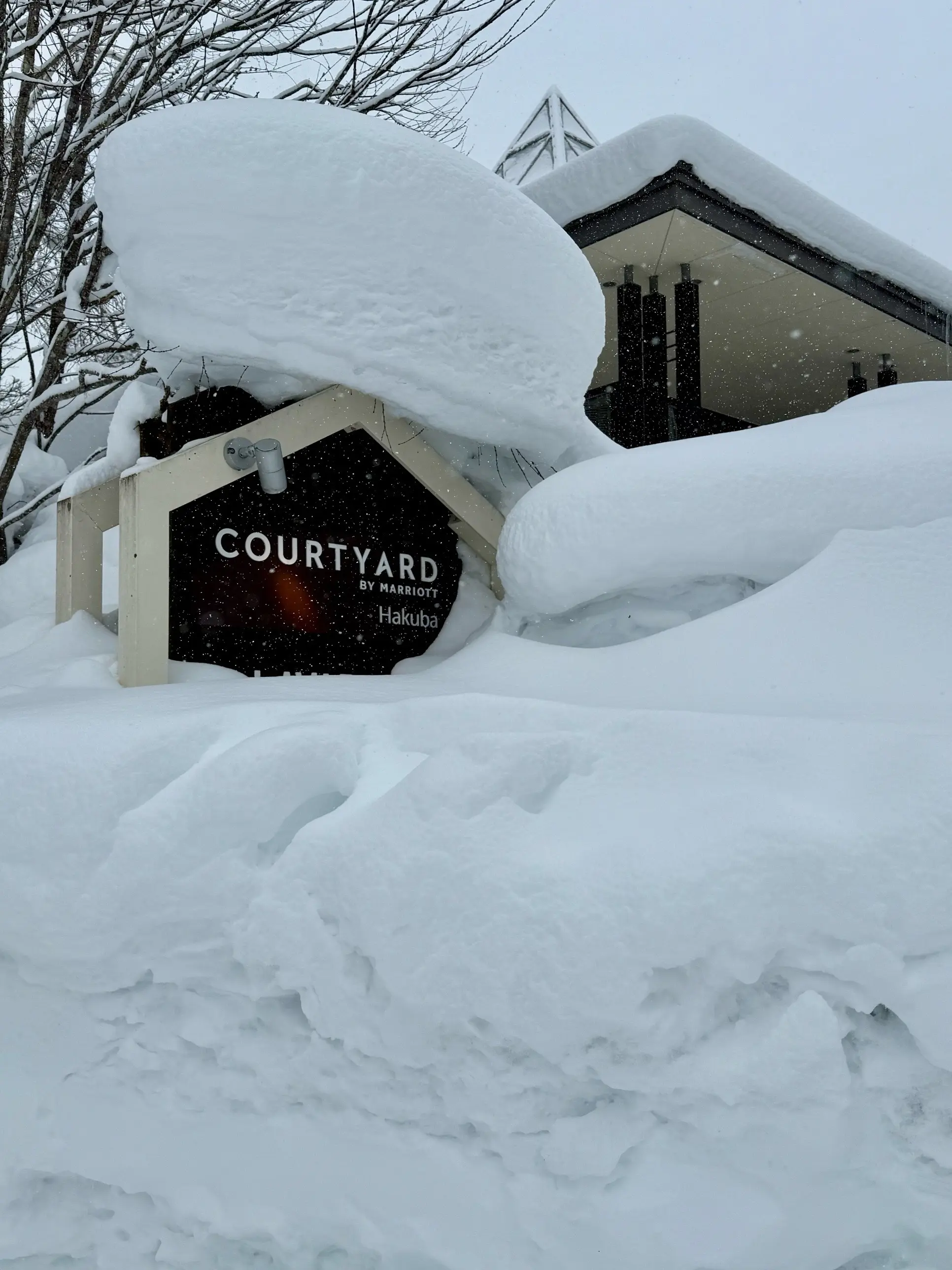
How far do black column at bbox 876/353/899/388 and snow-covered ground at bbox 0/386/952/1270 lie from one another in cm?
883

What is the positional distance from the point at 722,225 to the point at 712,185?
1.14ft

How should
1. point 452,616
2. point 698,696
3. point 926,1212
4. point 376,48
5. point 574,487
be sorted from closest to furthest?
1. point 926,1212
2. point 698,696
3. point 574,487
4. point 452,616
5. point 376,48

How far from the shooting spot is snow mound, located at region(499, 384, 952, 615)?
304 cm

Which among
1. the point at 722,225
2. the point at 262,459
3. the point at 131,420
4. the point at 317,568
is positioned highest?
the point at 722,225

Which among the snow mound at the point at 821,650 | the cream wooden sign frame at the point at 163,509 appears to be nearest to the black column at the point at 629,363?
the cream wooden sign frame at the point at 163,509

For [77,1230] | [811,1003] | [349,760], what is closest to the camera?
[811,1003]

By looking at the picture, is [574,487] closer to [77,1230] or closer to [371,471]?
[371,471]

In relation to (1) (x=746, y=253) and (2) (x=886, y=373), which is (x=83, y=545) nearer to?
(1) (x=746, y=253)

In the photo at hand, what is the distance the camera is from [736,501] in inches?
126

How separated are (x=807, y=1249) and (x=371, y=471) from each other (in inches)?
133

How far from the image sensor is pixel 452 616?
4574 millimetres

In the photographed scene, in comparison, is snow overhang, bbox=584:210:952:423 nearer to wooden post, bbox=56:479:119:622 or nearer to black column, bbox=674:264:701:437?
black column, bbox=674:264:701:437

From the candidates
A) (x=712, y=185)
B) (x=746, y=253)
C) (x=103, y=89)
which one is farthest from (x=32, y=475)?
(x=746, y=253)

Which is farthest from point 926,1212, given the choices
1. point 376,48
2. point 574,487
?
point 376,48
